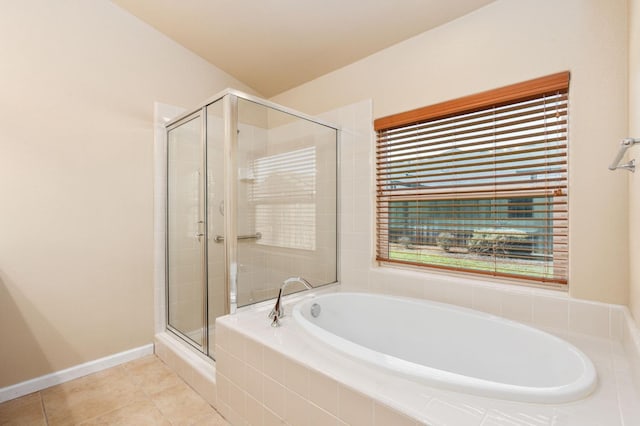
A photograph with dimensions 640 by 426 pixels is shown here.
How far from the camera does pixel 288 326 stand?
1.68 m

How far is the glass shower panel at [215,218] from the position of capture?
78.5 inches

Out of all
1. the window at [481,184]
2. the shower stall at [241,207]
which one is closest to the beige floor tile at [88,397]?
the shower stall at [241,207]

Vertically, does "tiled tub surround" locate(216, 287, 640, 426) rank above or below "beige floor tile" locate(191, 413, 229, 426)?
above

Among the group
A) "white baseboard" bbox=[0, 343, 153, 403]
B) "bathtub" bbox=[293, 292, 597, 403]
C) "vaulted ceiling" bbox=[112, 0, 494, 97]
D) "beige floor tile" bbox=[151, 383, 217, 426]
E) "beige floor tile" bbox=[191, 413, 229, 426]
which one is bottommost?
"beige floor tile" bbox=[151, 383, 217, 426]

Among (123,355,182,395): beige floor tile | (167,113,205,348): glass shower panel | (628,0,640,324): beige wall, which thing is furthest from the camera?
(167,113,205,348): glass shower panel

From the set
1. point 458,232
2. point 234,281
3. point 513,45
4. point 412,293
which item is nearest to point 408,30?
point 513,45

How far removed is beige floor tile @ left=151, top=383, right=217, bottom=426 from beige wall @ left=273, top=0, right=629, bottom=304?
2191 mm

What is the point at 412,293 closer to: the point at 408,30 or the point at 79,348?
the point at 408,30

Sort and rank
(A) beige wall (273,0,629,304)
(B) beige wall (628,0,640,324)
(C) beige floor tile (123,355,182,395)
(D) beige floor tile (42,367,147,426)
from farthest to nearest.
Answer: (C) beige floor tile (123,355,182,395) < (D) beige floor tile (42,367,147,426) < (A) beige wall (273,0,629,304) < (B) beige wall (628,0,640,324)

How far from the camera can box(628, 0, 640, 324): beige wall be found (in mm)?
1252

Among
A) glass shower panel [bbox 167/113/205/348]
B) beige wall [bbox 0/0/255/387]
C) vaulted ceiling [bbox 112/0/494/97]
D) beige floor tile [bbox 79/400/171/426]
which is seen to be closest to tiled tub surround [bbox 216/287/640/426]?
beige floor tile [bbox 79/400/171/426]

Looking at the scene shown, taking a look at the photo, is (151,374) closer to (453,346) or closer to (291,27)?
(453,346)

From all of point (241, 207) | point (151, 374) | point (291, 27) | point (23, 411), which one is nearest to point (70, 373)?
point (23, 411)

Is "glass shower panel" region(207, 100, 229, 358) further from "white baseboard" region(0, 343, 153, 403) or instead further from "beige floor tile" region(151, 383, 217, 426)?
"white baseboard" region(0, 343, 153, 403)
